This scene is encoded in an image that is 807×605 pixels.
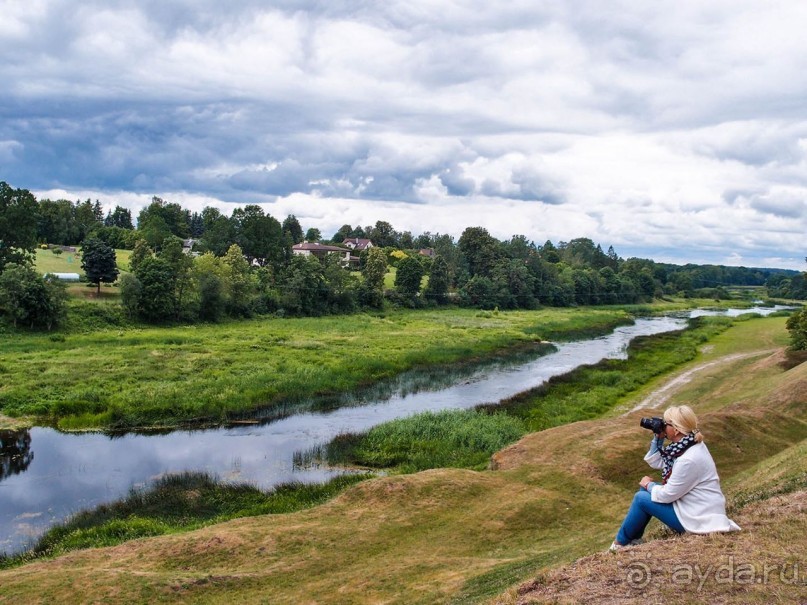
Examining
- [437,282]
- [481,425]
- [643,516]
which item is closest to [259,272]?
[437,282]

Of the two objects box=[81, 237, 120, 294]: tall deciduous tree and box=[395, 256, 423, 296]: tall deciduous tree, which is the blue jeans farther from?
box=[395, 256, 423, 296]: tall deciduous tree

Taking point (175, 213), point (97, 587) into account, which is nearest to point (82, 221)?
point (175, 213)

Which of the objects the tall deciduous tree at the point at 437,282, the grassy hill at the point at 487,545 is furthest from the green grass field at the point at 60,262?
the grassy hill at the point at 487,545

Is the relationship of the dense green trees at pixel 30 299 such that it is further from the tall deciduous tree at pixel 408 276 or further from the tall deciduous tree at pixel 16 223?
the tall deciduous tree at pixel 408 276

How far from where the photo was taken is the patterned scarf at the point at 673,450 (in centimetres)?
862

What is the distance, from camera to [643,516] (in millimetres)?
9352

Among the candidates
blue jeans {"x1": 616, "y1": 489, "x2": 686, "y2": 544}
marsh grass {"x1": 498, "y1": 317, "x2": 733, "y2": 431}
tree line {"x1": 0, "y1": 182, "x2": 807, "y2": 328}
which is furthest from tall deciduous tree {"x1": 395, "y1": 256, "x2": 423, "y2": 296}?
blue jeans {"x1": 616, "y1": 489, "x2": 686, "y2": 544}

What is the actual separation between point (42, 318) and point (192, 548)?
48796mm

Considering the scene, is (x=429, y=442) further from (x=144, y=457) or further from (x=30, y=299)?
(x=30, y=299)

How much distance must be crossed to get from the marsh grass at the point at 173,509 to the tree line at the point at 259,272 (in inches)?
1550

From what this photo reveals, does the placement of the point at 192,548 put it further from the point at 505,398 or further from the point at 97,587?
the point at 505,398

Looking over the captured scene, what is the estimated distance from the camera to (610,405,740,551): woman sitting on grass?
8438mm

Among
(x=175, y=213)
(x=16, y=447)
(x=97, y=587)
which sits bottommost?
(x=16, y=447)

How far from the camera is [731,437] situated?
22875 mm
